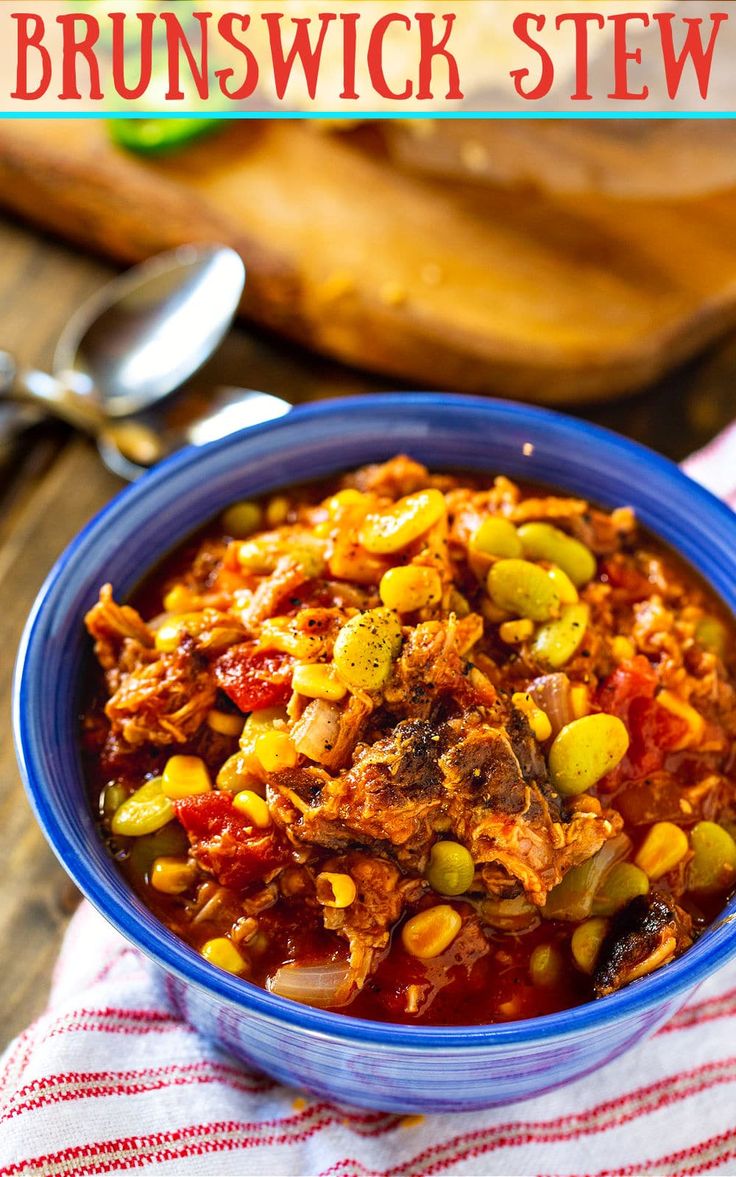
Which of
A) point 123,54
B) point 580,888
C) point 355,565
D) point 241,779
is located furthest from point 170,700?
point 123,54

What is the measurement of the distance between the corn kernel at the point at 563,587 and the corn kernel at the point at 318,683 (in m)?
0.67

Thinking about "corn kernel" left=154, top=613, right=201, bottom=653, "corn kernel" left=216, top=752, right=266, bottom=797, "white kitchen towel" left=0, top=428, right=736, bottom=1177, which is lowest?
"white kitchen towel" left=0, top=428, right=736, bottom=1177

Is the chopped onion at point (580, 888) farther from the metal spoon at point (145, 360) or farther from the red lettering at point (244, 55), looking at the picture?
the red lettering at point (244, 55)

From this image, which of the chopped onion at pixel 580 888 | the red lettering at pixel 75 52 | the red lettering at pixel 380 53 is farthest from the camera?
the red lettering at pixel 75 52

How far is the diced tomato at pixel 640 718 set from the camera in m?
3.12

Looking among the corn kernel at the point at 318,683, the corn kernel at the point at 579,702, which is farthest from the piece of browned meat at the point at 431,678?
the corn kernel at the point at 579,702

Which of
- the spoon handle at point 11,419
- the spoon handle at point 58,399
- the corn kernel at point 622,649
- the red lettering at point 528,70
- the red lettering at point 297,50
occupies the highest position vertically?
the red lettering at point 528,70

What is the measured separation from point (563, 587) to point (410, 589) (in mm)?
443

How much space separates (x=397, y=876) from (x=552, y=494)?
1.45m

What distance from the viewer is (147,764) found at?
3.20 m

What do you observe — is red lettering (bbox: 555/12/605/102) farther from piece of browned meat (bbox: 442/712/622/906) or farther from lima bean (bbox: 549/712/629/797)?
piece of browned meat (bbox: 442/712/622/906)

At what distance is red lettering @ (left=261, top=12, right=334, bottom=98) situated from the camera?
17.6 ft

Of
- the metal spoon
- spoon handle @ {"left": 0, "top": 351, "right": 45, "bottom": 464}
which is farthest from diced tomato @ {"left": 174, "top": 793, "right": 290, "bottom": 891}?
spoon handle @ {"left": 0, "top": 351, "right": 45, "bottom": 464}

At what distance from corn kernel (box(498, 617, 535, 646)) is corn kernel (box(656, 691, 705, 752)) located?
38cm
